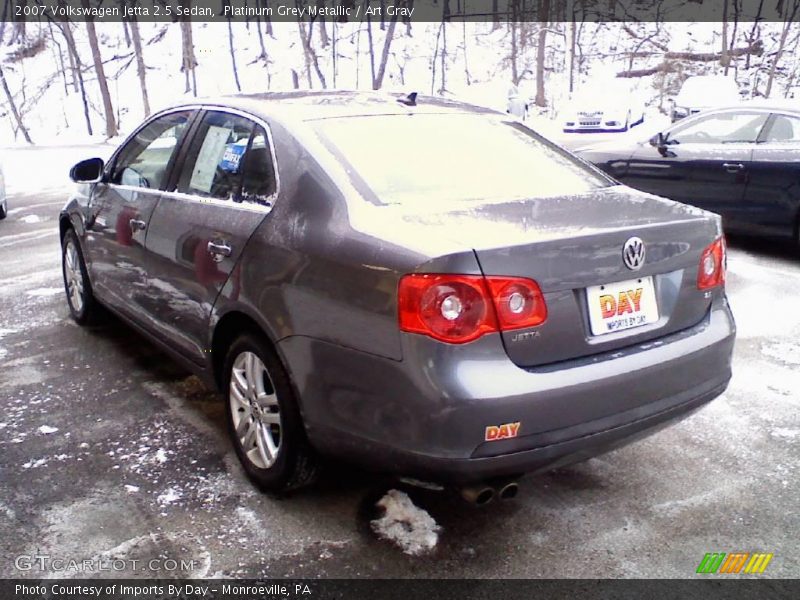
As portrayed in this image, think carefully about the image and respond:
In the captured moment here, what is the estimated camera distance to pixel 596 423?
8.00ft

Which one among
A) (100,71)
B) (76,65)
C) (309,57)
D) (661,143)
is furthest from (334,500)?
(76,65)

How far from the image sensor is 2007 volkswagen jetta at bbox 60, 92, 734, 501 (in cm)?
228

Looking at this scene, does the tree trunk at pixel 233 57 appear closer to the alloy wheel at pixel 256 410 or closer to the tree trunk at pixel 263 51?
the tree trunk at pixel 263 51

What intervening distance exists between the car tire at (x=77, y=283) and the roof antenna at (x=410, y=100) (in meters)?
2.61

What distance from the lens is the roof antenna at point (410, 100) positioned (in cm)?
354

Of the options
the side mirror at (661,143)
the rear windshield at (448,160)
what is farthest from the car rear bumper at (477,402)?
the side mirror at (661,143)

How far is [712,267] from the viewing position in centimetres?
287

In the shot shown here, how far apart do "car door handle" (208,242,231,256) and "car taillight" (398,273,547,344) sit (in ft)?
3.57

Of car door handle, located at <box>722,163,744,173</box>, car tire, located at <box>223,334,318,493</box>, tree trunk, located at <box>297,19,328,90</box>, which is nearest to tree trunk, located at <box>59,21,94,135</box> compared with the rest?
tree trunk, located at <box>297,19,328,90</box>

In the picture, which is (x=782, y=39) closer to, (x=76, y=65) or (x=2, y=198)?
(x=2, y=198)

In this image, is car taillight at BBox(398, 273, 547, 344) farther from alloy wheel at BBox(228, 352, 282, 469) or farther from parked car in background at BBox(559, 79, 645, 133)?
parked car in background at BBox(559, 79, 645, 133)

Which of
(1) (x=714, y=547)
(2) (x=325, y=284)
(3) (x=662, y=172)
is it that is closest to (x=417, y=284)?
(2) (x=325, y=284)

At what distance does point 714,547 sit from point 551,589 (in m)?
0.67

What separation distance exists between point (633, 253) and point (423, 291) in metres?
0.78
